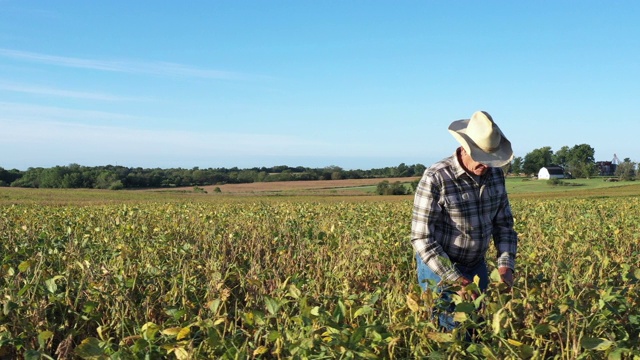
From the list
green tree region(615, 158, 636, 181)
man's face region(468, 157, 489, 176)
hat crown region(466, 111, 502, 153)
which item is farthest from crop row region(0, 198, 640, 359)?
green tree region(615, 158, 636, 181)

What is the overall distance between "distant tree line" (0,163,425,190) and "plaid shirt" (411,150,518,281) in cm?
6013

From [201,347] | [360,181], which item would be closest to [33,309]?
[201,347]

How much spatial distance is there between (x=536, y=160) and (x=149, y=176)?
7499 cm

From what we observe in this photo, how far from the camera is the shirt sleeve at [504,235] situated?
142 inches

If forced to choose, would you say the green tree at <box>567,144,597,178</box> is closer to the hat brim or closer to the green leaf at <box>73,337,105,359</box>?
the hat brim

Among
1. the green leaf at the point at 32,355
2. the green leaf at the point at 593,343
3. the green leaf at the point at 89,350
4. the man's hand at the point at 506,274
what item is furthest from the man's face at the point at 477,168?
the green leaf at the point at 32,355

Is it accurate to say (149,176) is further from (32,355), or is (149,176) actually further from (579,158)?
(579,158)

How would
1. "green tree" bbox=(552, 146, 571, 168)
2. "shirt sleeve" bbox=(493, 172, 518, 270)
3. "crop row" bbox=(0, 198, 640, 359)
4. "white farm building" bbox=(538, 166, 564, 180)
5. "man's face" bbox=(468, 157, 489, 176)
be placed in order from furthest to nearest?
"green tree" bbox=(552, 146, 571, 168)
"white farm building" bbox=(538, 166, 564, 180)
"shirt sleeve" bbox=(493, 172, 518, 270)
"man's face" bbox=(468, 157, 489, 176)
"crop row" bbox=(0, 198, 640, 359)

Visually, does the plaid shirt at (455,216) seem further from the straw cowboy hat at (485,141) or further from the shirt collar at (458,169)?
the straw cowboy hat at (485,141)

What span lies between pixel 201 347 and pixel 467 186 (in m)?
2.00

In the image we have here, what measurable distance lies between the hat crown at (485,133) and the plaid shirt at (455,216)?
223 mm

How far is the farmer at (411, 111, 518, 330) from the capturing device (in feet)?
10.5

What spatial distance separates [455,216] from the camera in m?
3.43

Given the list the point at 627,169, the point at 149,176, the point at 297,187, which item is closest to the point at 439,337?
the point at 297,187
